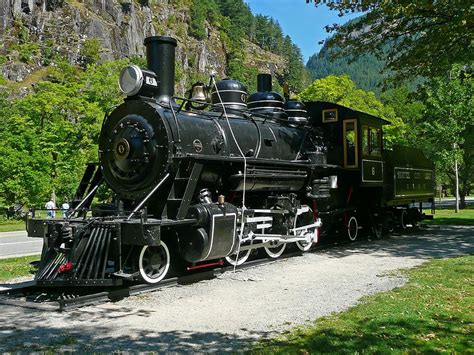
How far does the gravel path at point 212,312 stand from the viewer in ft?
17.3

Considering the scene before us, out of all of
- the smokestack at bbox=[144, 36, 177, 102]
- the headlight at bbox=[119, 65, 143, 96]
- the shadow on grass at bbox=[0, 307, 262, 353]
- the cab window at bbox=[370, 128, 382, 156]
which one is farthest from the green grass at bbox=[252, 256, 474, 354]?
the cab window at bbox=[370, 128, 382, 156]

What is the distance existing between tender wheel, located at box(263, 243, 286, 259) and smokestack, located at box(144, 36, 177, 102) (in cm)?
432

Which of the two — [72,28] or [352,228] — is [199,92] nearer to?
[352,228]

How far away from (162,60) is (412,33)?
29.1ft

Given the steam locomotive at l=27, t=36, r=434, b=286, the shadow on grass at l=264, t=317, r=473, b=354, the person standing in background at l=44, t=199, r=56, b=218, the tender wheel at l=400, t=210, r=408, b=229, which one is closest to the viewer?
the shadow on grass at l=264, t=317, r=473, b=354

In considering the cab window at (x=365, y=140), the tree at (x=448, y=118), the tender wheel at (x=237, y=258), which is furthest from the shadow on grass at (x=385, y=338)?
the tree at (x=448, y=118)

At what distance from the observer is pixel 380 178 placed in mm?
15039

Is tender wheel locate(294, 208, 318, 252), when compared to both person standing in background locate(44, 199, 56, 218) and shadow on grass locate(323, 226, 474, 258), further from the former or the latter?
person standing in background locate(44, 199, 56, 218)

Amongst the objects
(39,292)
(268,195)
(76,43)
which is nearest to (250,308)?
(39,292)

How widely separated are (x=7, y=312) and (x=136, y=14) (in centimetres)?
10797

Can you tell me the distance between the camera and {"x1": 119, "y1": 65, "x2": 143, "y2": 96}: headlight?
8.66 meters

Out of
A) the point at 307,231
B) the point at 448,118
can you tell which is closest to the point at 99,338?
the point at 307,231

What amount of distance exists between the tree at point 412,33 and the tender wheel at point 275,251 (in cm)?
678

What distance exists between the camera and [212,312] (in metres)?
6.54
